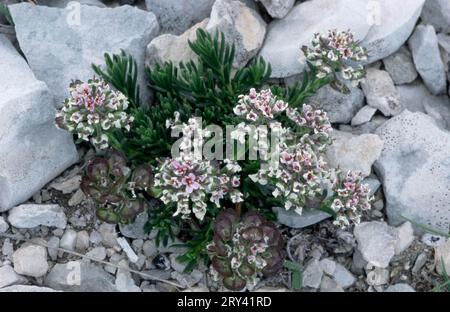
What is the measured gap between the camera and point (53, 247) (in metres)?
4.58

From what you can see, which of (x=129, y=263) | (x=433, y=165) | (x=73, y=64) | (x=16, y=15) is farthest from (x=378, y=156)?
(x=16, y=15)

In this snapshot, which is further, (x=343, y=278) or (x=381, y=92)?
(x=381, y=92)

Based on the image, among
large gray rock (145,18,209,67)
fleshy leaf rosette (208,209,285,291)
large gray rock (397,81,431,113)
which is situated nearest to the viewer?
fleshy leaf rosette (208,209,285,291)

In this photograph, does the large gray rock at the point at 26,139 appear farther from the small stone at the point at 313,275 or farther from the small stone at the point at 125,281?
the small stone at the point at 313,275

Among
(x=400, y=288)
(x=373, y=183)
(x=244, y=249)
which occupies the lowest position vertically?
(x=400, y=288)

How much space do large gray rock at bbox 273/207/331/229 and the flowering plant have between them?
84 cm

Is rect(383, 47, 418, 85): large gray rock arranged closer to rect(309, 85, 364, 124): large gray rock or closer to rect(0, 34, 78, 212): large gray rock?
rect(309, 85, 364, 124): large gray rock

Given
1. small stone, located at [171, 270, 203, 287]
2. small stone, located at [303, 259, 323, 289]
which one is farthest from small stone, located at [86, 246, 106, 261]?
small stone, located at [303, 259, 323, 289]

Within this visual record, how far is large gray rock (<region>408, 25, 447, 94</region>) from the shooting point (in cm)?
502

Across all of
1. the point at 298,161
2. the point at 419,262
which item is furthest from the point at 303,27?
the point at 419,262

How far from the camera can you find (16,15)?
4.91 m

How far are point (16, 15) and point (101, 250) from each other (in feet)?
5.44

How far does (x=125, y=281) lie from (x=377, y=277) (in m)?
1.53

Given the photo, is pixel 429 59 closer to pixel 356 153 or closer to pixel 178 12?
pixel 356 153
